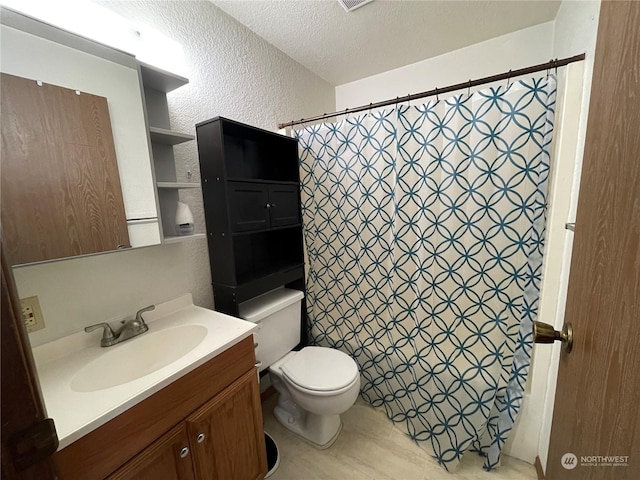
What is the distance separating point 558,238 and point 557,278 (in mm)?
180

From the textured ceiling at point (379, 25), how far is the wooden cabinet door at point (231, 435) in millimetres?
1881

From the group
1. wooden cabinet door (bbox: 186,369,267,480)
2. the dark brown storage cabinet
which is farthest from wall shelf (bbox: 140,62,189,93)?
wooden cabinet door (bbox: 186,369,267,480)

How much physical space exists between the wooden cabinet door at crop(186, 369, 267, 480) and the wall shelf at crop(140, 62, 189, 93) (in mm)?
1319

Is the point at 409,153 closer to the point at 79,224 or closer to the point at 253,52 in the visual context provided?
the point at 253,52

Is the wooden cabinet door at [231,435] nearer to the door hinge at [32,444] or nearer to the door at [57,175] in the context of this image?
the door hinge at [32,444]

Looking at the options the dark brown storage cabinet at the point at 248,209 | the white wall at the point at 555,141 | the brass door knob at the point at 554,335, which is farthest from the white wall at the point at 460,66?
the brass door knob at the point at 554,335

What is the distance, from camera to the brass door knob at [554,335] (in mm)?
574

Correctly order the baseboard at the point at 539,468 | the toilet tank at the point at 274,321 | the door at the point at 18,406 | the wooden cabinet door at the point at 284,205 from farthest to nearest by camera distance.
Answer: the wooden cabinet door at the point at 284,205
the toilet tank at the point at 274,321
the baseboard at the point at 539,468
the door at the point at 18,406

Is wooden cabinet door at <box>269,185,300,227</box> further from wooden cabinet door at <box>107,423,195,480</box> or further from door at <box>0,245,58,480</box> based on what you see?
door at <box>0,245,58,480</box>

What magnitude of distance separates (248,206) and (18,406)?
1.16 m

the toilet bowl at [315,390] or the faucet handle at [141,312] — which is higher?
the faucet handle at [141,312]

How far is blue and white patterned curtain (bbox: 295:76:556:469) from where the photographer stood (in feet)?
3.84

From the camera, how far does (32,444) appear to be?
355 mm

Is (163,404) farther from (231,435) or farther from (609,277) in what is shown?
(609,277)
